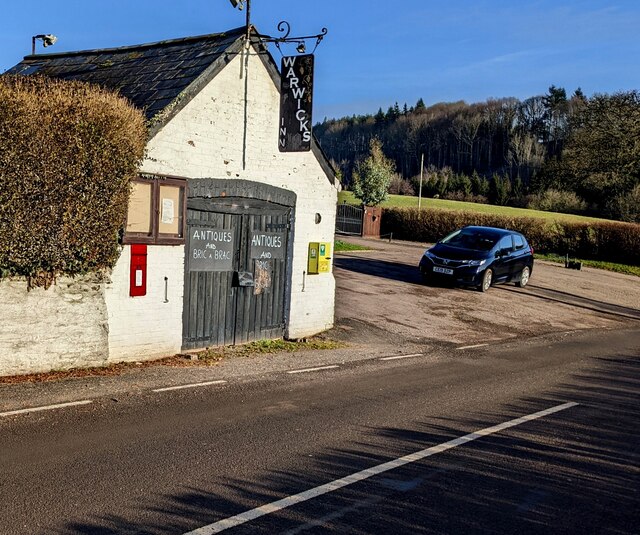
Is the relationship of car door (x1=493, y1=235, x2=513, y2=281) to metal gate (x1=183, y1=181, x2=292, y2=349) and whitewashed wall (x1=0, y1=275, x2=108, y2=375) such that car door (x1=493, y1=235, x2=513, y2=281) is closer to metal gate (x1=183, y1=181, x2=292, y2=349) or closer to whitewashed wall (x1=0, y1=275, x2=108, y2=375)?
metal gate (x1=183, y1=181, x2=292, y2=349)

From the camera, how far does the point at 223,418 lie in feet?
24.7

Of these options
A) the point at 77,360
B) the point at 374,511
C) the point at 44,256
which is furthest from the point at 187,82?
the point at 374,511

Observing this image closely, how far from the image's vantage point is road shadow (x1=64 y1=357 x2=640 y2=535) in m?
4.84

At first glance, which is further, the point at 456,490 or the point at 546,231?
the point at 546,231

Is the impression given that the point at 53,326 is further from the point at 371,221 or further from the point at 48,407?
the point at 371,221

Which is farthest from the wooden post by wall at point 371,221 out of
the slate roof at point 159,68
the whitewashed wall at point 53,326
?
the whitewashed wall at point 53,326

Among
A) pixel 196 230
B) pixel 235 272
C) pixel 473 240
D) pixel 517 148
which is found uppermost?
pixel 517 148

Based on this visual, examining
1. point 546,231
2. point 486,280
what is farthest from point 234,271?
point 546,231

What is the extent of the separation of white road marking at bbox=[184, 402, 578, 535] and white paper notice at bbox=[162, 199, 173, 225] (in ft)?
19.9

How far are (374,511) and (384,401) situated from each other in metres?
3.70

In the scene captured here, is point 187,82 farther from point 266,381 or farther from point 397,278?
point 397,278

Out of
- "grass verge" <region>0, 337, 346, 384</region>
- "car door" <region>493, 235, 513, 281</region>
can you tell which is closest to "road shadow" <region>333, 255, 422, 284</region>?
"car door" <region>493, 235, 513, 281</region>

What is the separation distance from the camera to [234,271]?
40.8 feet

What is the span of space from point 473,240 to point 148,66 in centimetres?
1271
